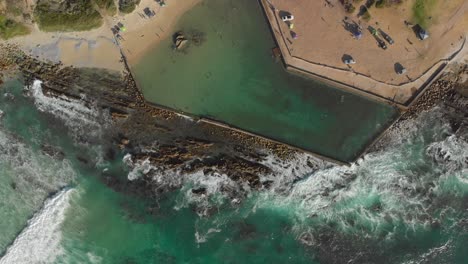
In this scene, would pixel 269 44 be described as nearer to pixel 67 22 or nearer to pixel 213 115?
pixel 213 115

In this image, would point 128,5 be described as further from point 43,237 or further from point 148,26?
point 43,237

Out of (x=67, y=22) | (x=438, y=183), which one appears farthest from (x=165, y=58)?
(x=438, y=183)

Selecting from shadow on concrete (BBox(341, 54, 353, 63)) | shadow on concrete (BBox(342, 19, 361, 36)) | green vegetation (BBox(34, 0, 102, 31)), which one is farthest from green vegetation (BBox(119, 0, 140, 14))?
shadow on concrete (BBox(341, 54, 353, 63))

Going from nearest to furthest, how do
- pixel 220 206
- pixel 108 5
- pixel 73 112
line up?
pixel 108 5, pixel 73 112, pixel 220 206

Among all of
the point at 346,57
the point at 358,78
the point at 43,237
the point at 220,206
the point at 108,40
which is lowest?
the point at 43,237

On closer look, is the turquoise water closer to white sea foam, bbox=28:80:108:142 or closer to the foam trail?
white sea foam, bbox=28:80:108:142

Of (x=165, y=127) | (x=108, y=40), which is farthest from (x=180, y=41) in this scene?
(x=165, y=127)
